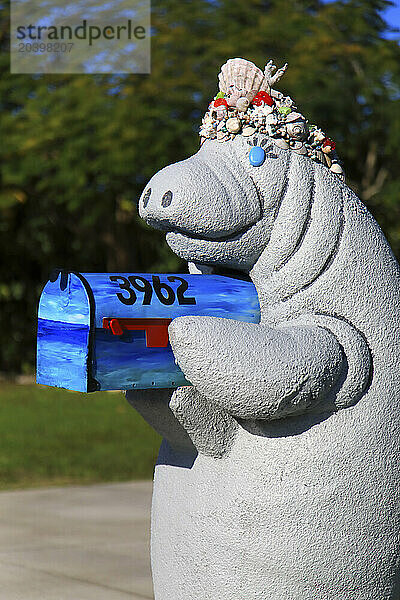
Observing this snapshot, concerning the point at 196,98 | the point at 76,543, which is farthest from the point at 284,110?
the point at 196,98

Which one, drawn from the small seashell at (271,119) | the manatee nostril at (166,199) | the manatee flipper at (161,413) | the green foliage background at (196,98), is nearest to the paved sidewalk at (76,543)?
the manatee flipper at (161,413)

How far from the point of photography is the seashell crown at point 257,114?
2828mm

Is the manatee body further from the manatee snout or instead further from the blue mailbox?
the blue mailbox

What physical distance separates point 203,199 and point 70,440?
300 inches

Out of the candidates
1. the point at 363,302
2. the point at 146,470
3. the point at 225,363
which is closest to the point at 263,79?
the point at 363,302

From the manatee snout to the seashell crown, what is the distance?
139 mm

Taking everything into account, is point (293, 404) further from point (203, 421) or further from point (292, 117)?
point (292, 117)

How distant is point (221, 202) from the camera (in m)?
2.68

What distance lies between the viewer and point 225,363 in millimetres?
2461

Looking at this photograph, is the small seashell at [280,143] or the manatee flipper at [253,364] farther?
the small seashell at [280,143]

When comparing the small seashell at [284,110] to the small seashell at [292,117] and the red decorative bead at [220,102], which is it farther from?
the red decorative bead at [220,102]

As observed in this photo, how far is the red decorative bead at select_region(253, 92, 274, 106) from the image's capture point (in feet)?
9.32

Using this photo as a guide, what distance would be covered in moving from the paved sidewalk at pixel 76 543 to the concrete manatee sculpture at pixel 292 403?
2316mm

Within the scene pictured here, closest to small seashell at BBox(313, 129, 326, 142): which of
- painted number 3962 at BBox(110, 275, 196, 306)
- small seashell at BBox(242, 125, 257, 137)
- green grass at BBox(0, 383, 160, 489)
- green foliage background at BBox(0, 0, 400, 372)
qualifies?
small seashell at BBox(242, 125, 257, 137)
